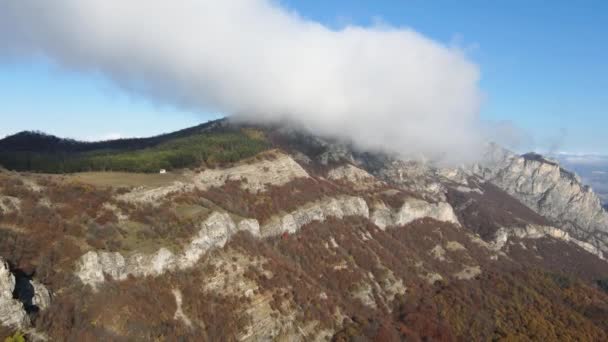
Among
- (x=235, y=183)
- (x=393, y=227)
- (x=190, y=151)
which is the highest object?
(x=190, y=151)

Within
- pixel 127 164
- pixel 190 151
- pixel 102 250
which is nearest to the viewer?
pixel 102 250

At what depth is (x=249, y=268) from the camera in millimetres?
100938

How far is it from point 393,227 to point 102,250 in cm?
12481

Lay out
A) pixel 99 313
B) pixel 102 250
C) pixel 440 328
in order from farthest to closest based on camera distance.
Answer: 1. pixel 440 328
2. pixel 102 250
3. pixel 99 313

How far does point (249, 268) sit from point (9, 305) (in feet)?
156

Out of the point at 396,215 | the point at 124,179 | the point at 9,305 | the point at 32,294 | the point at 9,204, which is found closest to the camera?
the point at 9,305

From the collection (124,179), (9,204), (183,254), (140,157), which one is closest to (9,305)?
(9,204)

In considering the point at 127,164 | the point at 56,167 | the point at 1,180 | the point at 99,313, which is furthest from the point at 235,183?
the point at 99,313

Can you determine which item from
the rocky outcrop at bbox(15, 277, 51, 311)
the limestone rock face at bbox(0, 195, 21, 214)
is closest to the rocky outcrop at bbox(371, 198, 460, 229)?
the limestone rock face at bbox(0, 195, 21, 214)

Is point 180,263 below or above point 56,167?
below

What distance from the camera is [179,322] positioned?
7988 centimetres

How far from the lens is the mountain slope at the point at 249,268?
243ft

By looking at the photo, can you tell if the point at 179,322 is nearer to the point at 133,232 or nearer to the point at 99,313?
the point at 99,313

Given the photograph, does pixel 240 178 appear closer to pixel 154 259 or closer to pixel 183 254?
pixel 183 254
